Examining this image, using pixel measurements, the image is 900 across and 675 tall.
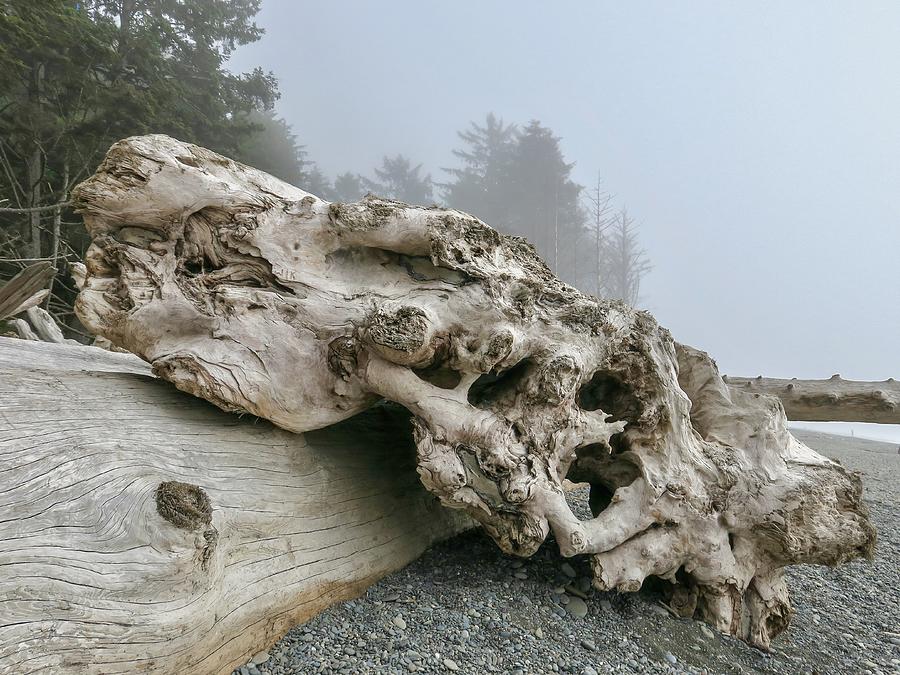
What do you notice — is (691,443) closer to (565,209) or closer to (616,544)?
(616,544)

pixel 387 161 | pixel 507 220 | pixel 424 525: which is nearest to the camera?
pixel 424 525

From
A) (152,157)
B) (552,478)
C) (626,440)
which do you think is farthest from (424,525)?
(152,157)

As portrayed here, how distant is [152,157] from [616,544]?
2.98 meters

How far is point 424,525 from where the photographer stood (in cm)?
307

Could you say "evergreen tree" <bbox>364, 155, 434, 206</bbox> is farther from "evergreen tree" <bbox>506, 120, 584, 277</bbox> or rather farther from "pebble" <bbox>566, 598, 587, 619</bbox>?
"pebble" <bbox>566, 598, 587, 619</bbox>

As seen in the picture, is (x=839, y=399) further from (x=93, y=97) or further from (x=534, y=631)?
(x=93, y=97)

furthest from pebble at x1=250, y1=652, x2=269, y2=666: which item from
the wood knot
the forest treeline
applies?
the forest treeline

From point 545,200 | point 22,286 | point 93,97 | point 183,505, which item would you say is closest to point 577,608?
point 183,505

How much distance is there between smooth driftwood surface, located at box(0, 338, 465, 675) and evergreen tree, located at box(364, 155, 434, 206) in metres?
22.2

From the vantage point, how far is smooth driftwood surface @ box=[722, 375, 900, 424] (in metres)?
5.59

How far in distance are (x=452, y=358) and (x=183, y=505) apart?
4.15ft

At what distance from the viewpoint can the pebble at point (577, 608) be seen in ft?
8.08

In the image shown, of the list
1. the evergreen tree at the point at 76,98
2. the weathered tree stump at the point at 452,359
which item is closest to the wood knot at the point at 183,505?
the weathered tree stump at the point at 452,359

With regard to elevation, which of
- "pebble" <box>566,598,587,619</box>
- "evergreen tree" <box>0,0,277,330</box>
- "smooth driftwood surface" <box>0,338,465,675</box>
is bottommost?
"pebble" <box>566,598,587,619</box>
